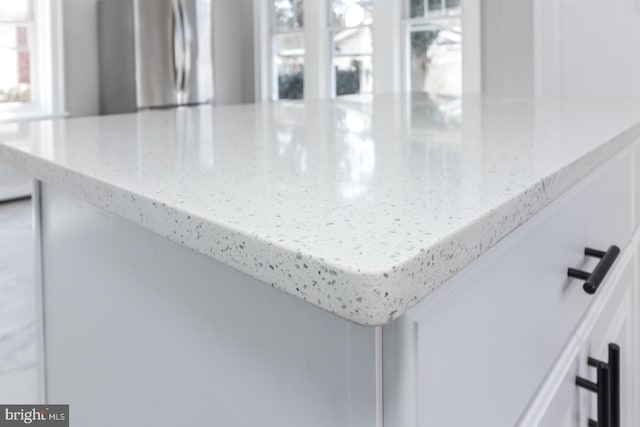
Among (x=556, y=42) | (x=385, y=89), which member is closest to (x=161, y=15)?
(x=385, y=89)

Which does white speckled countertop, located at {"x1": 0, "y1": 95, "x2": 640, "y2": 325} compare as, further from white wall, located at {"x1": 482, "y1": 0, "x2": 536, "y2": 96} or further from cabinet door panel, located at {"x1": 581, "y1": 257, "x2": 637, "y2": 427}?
white wall, located at {"x1": 482, "y1": 0, "x2": 536, "y2": 96}

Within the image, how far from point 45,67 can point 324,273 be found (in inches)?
186

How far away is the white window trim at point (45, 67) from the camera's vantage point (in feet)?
13.7

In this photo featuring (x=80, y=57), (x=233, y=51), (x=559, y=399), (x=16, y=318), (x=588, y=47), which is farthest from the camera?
(x=233, y=51)

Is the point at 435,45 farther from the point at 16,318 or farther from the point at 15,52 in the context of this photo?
the point at 15,52

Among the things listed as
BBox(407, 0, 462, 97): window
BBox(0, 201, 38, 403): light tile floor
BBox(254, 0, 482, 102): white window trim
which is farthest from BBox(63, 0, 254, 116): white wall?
BBox(407, 0, 462, 97): window

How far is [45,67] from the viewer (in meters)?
4.29

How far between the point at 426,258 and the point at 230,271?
0.18 m

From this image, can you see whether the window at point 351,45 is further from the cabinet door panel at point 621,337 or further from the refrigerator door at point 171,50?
the cabinet door panel at point 621,337

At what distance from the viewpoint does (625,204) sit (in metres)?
0.91

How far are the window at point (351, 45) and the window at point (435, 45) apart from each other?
0.38 m

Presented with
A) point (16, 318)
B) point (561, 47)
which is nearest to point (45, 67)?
point (16, 318)

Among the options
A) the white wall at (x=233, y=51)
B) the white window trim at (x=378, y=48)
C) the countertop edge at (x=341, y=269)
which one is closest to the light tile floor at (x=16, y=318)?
the countertop edge at (x=341, y=269)

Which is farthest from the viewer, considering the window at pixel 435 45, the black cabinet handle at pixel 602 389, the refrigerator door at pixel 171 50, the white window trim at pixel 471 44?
the refrigerator door at pixel 171 50
